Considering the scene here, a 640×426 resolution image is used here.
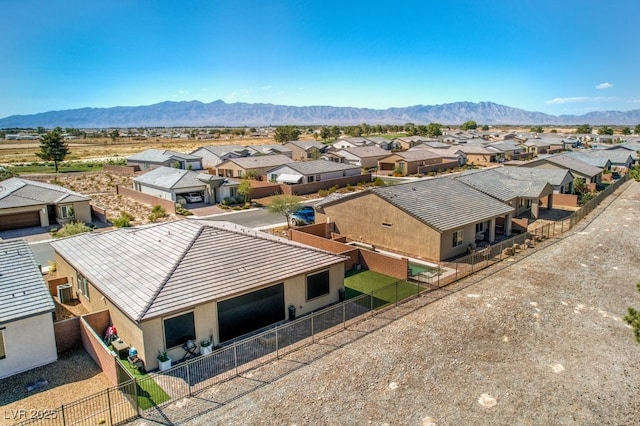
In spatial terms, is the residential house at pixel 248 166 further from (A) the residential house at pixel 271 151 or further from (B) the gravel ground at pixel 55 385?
(B) the gravel ground at pixel 55 385

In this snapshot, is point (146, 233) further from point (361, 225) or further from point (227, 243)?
point (361, 225)

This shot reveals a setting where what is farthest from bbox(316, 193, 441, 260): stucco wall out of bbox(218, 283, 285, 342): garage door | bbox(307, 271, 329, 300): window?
bbox(218, 283, 285, 342): garage door

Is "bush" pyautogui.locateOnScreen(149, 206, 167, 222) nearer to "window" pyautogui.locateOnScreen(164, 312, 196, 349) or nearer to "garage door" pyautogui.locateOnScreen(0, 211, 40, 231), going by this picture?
"garage door" pyautogui.locateOnScreen(0, 211, 40, 231)

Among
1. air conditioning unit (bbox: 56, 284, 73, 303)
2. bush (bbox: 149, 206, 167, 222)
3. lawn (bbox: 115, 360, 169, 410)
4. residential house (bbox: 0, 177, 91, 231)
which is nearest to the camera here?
lawn (bbox: 115, 360, 169, 410)

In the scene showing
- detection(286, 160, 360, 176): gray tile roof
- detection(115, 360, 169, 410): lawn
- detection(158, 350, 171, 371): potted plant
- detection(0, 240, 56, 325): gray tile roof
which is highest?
detection(286, 160, 360, 176): gray tile roof

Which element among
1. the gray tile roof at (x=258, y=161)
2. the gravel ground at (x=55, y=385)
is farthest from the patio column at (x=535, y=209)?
the gravel ground at (x=55, y=385)

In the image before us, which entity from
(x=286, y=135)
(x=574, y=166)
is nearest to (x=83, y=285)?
(x=574, y=166)
